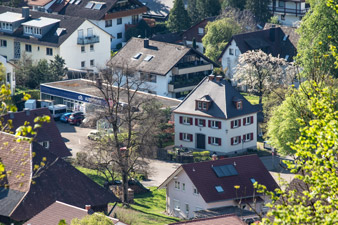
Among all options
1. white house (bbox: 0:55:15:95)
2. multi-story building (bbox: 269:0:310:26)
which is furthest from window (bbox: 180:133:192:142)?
multi-story building (bbox: 269:0:310:26)

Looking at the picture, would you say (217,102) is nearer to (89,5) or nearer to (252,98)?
(252,98)

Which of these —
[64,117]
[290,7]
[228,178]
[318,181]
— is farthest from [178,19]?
[318,181]

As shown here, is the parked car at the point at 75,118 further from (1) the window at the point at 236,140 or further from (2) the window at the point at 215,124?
(1) the window at the point at 236,140

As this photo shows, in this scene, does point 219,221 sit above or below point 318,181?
below

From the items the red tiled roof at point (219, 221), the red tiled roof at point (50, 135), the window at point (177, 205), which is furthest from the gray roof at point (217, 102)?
the red tiled roof at point (219, 221)

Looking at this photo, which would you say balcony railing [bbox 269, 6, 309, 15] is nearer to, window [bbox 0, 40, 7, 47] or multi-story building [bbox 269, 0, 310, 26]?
multi-story building [bbox 269, 0, 310, 26]

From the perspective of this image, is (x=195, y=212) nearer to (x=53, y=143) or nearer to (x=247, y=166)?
(x=247, y=166)
